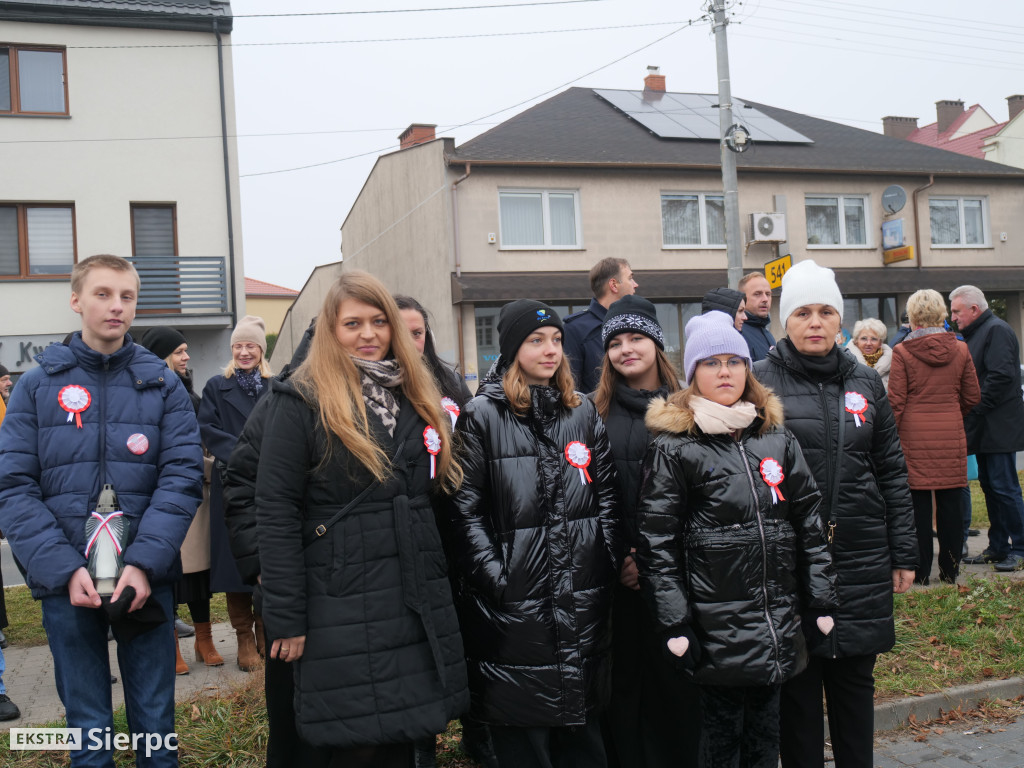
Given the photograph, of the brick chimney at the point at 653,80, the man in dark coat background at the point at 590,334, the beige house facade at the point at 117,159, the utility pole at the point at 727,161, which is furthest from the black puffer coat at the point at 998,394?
the brick chimney at the point at 653,80

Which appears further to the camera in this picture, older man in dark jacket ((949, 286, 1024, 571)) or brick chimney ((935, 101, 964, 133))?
brick chimney ((935, 101, 964, 133))

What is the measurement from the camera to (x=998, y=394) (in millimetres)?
7137

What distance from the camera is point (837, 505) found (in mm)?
Answer: 3596

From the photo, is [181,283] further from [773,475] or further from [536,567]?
[773,475]

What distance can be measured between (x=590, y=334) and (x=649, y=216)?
17.0 m

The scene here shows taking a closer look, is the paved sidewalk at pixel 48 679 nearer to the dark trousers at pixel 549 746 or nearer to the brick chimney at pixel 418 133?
the dark trousers at pixel 549 746

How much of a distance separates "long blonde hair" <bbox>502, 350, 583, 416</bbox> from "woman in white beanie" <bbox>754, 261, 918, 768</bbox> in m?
0.96

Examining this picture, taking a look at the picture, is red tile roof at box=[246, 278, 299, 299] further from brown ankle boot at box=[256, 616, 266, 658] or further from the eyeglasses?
the eyeglasses

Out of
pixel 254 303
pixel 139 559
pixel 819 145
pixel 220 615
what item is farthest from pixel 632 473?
pixel 254 303

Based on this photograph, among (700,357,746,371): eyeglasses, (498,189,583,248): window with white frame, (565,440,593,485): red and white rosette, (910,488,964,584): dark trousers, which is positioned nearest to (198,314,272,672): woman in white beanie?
(565,440,593,485): red and white rosette

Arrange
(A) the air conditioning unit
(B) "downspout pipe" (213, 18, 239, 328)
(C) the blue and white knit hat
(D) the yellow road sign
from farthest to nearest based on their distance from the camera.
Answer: (A) the air conditioning unit, (B) "downspout pipe" (213, 18, 239, 328), (D) the yellow road sign, (C) the blue and white knit hat

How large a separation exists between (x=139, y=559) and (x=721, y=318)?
251 cm

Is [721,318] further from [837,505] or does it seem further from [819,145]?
[819,145]

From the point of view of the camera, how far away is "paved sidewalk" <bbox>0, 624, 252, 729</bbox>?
15.6ft
